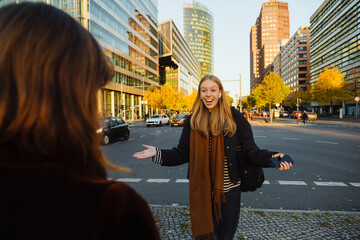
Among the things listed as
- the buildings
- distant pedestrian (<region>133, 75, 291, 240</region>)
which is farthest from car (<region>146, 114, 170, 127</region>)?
the buildings

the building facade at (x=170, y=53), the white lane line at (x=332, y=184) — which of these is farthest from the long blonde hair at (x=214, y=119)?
the building facade at (x=170, y=53)

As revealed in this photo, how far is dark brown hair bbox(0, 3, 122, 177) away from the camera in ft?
2.15

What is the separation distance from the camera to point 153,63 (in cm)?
5822

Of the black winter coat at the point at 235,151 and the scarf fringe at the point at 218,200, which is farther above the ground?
the black winter coat at the point at 235,151

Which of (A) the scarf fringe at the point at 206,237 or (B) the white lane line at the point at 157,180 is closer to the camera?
(A) the scarf fringe at the point at 206,237

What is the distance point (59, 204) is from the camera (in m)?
0.62

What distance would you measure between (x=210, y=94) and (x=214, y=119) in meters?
0.29

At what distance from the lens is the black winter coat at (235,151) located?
226 cm

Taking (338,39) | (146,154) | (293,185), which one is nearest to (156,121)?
(293,185)

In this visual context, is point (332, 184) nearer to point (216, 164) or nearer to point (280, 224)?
point (280, 224)

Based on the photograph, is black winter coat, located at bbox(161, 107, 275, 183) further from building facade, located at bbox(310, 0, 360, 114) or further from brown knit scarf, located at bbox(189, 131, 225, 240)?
building facade, located at bbox(310, 0, 360, 114)

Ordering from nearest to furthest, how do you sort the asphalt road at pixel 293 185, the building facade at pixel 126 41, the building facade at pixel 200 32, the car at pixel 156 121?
1. the asphalt road at pixel 293 185
2. the car at pixel 156 121
3. the building facade at pixel 126 41
4. the building facade at pixel 200 32

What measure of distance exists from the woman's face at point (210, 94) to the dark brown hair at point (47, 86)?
5.91ft

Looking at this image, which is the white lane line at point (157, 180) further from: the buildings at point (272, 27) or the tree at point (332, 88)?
the buildings at point (272, 27)
